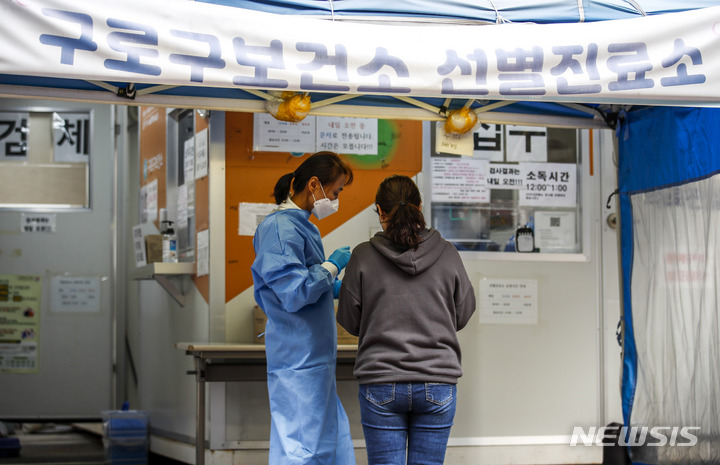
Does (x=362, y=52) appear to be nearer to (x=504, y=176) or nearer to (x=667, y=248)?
(x=667, y=248)

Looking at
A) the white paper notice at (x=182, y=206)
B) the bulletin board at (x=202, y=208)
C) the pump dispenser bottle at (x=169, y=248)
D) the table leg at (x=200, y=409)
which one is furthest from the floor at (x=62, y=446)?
the white paper notice at (x=182, y=206)

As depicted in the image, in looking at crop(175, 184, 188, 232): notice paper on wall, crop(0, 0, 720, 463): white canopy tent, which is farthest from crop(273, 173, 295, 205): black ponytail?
crop(175, 184, 188, 232): notice paper on wall

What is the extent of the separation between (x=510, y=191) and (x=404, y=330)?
256 cm

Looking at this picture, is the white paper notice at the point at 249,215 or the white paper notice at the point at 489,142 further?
the white paper notice at the point at 489,142

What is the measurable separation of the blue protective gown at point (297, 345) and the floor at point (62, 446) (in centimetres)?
247

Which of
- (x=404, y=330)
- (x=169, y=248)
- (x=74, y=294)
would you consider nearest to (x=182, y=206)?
(x=169, y=248)

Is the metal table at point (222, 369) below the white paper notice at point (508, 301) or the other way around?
below

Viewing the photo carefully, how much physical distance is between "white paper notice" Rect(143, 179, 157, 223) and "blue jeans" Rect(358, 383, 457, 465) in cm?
362

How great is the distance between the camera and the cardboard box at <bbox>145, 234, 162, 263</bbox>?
17.3 feet

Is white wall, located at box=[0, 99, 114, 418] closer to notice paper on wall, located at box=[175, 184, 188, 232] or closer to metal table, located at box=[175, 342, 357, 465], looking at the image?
notice paper on wall, located at box=[175, 184, 188, 232]

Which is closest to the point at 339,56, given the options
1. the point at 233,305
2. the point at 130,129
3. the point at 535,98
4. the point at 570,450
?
the point at 535,98

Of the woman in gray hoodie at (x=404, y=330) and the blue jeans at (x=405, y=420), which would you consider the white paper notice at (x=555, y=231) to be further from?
the blue jeans at (x=405, y=420)

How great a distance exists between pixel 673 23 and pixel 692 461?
6.91ft

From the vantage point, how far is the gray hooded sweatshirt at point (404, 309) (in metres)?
2.85
